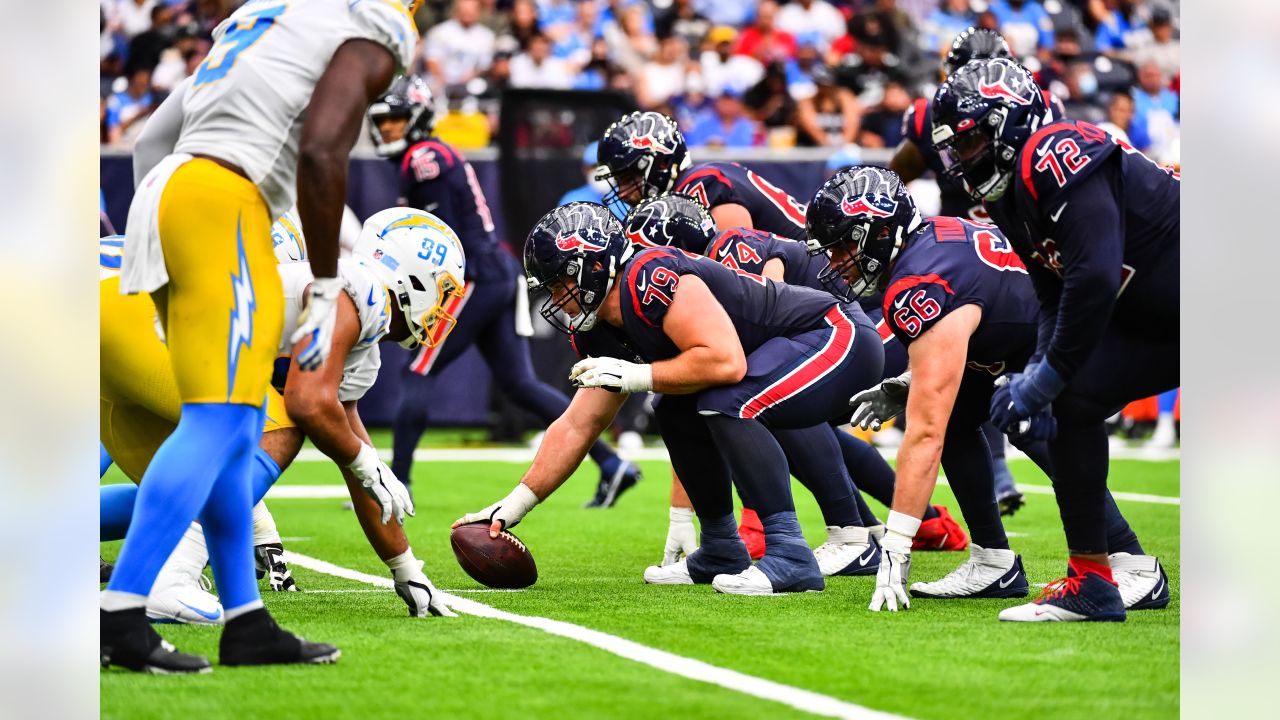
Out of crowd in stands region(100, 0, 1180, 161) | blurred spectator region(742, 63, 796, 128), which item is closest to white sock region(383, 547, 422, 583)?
crowd in stands region(100, 0, 1180, 161)

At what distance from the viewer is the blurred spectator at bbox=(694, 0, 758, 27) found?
18031 millimetres

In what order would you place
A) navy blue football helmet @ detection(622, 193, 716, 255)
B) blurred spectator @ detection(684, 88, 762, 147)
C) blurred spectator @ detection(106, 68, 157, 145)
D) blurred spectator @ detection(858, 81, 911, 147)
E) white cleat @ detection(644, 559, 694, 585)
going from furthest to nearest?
1. blurred spectator @ detection(684, 88, 762, 147)
2. blurred spectator @ detection(858, 81, 911, 147)
3. blurred spectator @ detection(106, 68, 157, 145)
4. navy blue football helmet @ detection(622, 193, 716, 255)
5. white cleat @ detection(644, 559, 694, 585)

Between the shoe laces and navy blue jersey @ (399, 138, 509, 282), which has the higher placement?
the shoe laces

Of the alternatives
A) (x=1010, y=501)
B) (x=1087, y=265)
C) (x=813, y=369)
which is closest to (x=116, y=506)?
(x=813, y=369)

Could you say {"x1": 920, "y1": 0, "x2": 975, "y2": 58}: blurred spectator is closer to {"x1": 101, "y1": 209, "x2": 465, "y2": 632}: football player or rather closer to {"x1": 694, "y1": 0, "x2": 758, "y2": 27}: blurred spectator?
{"x1": 694, "y1": 0, "x2": 758, "y2": 27}: blurred spectator

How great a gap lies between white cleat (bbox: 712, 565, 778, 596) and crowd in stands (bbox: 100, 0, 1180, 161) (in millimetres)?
9400

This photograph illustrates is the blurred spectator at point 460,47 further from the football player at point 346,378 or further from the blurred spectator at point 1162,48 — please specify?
the football player at point 346,378

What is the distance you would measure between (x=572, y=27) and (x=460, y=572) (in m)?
11.6

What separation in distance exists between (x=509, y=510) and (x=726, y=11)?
13418mm

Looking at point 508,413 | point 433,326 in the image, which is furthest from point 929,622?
point 508,413

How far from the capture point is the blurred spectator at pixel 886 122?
15141 mm

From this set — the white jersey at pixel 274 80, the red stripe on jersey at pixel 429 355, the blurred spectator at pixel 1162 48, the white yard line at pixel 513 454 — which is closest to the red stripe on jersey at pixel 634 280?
the white jersey at pixel 274 80

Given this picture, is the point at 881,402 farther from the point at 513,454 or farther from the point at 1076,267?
the point at 513,454

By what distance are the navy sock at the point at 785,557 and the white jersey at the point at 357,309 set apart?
Answer: 4.98 ft
